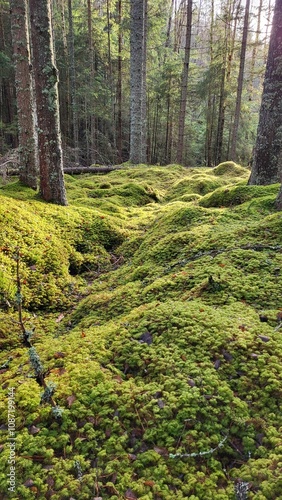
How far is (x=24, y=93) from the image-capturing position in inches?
243

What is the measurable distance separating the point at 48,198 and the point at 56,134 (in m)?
1.17

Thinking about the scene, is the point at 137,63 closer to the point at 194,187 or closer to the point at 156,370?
the point at 194,187

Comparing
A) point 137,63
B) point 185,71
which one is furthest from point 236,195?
point 185,71

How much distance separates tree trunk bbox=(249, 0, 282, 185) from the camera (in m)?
5.58

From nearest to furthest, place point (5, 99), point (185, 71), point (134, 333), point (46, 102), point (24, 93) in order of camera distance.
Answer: point (134, 333) → point (46, 102) → point (24, 93) → point (185, 71) → point (5, 99)

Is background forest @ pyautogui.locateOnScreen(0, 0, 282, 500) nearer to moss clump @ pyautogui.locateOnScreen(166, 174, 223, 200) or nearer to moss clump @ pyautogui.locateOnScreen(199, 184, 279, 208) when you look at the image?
moss clump @ pyautogui.locateOnScreen(199, 184, 279, 208)

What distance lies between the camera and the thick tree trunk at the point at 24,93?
19.4 ft

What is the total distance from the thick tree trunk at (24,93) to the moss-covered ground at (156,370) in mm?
2109

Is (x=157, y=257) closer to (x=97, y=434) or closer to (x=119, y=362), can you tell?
(x=119, y=362)

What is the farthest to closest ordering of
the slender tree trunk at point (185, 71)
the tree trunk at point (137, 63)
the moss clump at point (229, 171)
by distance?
the slender tree trunk at point (185, 71), the tree trunk at point (137, 63), the moss clump at point (229, 171)

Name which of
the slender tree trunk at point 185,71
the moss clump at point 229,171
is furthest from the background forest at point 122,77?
the moss clump at point 229,171

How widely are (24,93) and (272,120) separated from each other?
4.65 meters

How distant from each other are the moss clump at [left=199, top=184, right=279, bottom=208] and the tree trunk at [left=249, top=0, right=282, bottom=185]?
47cm

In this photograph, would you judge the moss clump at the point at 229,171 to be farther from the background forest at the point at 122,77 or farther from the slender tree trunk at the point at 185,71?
the background forest at the point at 122,77
